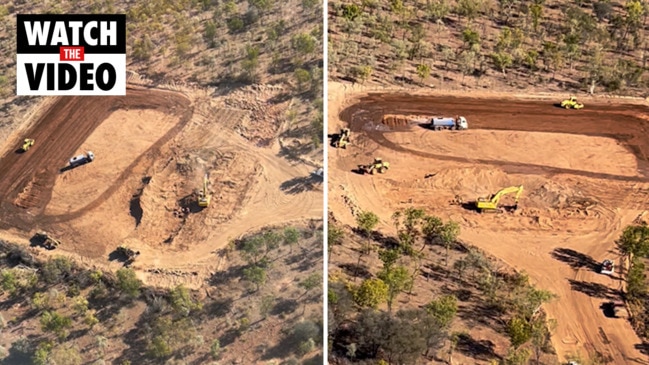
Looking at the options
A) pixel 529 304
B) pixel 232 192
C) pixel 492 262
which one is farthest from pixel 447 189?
pixel 232 192

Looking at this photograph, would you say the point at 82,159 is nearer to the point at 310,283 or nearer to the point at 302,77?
the point at 302,77

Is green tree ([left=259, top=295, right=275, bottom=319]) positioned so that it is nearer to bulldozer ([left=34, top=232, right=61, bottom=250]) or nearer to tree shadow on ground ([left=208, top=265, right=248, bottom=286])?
tree shadow on ground ([left=208, top=265, right=248, bottom=286])

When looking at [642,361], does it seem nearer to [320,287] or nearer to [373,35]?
[320,287]

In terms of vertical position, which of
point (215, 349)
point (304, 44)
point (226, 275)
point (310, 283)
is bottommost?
point (215, 349)

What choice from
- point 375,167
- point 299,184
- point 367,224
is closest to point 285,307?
point 367,224

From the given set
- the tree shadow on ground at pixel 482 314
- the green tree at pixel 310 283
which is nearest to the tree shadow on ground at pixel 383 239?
the green tree at pixel 310 283

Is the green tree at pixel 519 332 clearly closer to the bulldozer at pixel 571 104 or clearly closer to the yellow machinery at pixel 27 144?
the bulldozer at pixel 571 104
